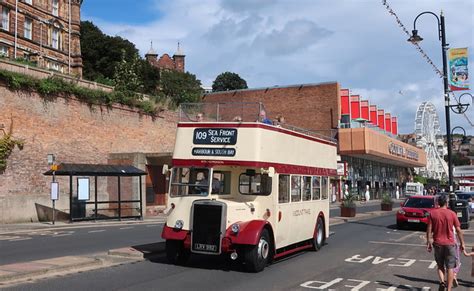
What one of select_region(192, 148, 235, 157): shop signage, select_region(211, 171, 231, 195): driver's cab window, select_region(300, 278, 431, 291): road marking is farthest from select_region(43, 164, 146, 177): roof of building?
select_region(300, 278, 431, 291): road marking

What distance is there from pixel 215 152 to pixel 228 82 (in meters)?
97.9

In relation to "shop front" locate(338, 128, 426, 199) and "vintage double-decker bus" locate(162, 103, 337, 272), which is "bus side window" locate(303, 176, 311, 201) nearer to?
"vintage double-decker bus" locate(162, 103, 337, 272)

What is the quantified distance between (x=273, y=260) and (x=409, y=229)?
12.9 meters

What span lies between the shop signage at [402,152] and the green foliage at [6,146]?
165ft

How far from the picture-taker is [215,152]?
1160 centimetres

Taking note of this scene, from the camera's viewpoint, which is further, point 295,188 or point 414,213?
point 414,213

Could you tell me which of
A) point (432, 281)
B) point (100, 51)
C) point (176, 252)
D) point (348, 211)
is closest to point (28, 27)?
point (100, 51)

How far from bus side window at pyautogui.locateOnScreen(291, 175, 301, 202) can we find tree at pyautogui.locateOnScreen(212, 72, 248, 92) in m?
94.9

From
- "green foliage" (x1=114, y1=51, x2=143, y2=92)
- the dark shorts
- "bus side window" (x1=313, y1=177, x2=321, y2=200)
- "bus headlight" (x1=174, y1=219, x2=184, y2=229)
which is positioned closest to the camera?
the dark shorts

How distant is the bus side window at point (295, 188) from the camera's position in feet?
42.7

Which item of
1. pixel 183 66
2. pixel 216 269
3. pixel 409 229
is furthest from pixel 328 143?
pixel 183 66

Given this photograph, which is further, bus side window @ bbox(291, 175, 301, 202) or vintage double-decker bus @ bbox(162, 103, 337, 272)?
bus side window @ bbox(291, 175, 301, 202)

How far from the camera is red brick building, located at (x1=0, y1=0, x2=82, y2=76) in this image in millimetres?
49250

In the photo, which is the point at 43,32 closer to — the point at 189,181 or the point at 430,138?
the point at 189,181
